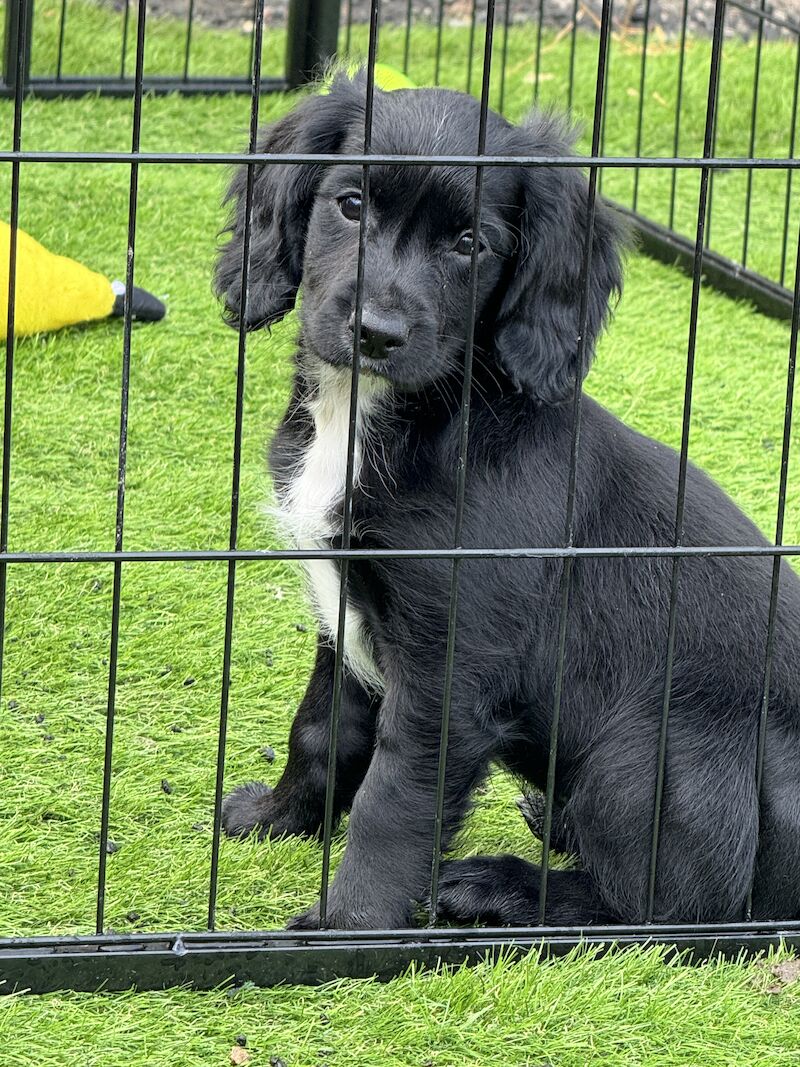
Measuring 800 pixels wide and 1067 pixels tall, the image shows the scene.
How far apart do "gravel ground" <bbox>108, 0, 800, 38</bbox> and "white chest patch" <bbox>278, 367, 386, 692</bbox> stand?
5.59 meters

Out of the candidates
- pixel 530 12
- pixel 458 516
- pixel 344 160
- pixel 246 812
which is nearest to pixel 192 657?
pixel 246 812

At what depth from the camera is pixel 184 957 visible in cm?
230

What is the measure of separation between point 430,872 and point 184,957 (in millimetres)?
409

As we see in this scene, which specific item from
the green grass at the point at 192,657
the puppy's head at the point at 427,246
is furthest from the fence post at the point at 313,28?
the puppy's head at the point at 427,246

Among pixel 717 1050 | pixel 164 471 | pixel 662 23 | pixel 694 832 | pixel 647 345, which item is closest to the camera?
pixel 717 1050

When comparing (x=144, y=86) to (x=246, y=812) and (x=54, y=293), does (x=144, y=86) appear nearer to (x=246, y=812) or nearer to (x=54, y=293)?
(x=54, y=293)

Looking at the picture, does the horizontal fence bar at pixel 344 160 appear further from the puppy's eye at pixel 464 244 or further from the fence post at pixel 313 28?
the fence post at pixel 313 28

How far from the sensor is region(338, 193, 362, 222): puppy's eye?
246 cm

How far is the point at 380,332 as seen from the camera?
2.29 m

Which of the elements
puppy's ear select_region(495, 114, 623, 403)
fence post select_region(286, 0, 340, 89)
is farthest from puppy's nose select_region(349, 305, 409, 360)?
fence post select_region(286, 0, 340, 89)

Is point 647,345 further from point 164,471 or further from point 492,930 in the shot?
point 492,930

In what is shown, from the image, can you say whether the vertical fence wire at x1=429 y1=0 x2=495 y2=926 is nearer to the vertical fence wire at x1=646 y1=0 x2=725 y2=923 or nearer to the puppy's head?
the puppy's head

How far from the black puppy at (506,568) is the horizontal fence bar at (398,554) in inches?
3.7

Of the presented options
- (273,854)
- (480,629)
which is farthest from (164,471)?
(480,629)
